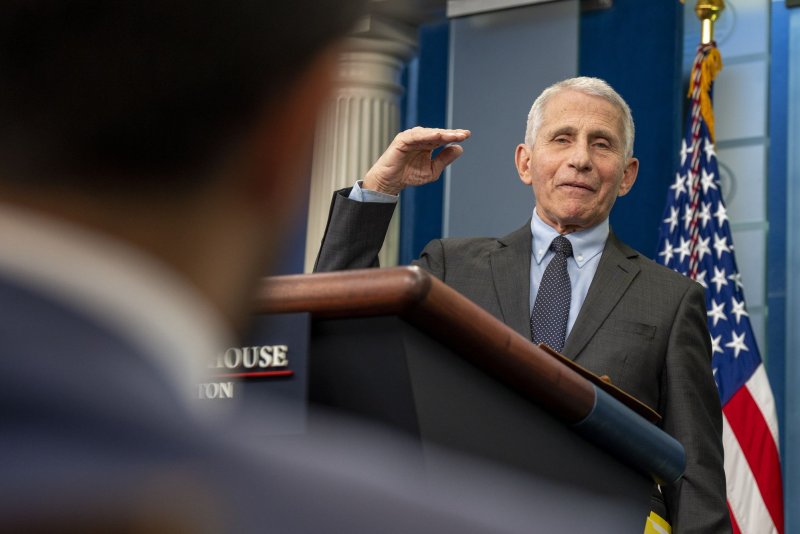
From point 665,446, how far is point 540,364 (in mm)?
294

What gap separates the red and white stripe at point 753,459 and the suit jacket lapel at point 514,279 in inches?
112

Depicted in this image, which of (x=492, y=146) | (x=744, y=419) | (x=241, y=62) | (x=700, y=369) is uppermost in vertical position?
(x=492, y=146)

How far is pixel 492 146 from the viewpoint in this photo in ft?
22.1

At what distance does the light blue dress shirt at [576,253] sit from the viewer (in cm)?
247

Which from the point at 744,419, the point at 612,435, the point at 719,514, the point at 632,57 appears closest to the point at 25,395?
the point at 612,435

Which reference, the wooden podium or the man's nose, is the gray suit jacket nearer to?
the man's nose

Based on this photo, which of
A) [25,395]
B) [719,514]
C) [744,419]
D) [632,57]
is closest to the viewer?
[25,395]

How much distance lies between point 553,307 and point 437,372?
1.51 metres

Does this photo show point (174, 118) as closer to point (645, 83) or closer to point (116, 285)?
point (116, 285)

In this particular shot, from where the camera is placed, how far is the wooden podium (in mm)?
842

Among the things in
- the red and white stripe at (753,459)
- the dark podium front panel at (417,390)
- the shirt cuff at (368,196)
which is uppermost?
the shirt cuff at (368,196)

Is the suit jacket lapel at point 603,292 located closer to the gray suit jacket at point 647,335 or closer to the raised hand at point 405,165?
the gray suit jacket at point 647,335

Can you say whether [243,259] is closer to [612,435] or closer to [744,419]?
[612,435]

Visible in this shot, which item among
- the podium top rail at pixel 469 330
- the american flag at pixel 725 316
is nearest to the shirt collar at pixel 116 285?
the podium top rail at pixel 469 330
